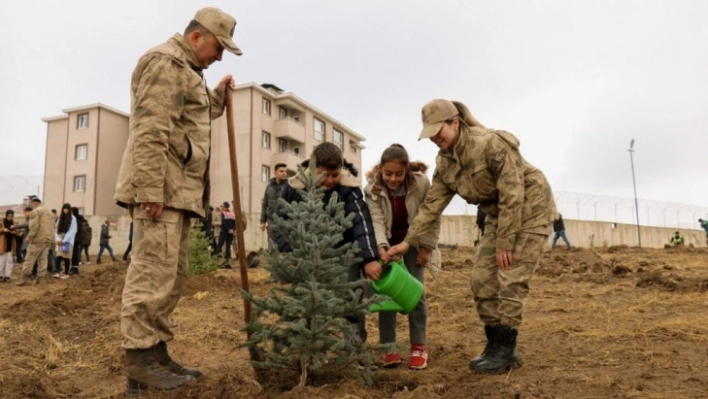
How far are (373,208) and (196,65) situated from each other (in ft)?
5.19

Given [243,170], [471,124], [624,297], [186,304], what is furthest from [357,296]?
[243,170]

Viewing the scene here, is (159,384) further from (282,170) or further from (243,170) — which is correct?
(243,170)

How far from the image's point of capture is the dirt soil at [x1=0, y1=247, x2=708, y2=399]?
3182mm

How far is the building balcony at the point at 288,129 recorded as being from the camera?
129 ft

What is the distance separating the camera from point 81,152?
38844 millimetres

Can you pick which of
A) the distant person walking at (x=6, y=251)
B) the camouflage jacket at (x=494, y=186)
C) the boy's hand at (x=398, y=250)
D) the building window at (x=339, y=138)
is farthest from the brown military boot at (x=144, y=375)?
the building window at (x=339, y=138)

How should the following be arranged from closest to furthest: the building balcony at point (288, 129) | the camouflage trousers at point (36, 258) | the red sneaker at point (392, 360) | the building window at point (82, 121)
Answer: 1. the red sneaker at point (392, 360)
2. the camouflage trousers at point (36, 258)
3. the building window at point (82, 121)
4. the building balcony at point (288, 129)

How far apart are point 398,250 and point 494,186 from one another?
2.64 feet

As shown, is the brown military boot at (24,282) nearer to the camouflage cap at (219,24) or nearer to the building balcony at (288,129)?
the camouflage cap at (219,24)

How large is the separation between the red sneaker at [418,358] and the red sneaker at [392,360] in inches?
3.6

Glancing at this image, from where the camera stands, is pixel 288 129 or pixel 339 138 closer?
pixel 288 129

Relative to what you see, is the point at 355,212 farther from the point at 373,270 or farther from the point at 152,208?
the point at 152,208

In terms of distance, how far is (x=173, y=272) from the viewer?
3.40 metres

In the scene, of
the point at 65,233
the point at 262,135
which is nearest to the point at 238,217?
the point at 65,233
